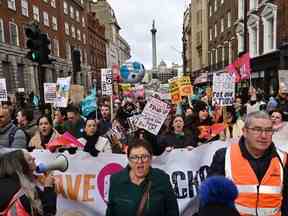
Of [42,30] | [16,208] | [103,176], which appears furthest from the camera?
[42,30]

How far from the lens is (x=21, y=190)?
97.0 inches

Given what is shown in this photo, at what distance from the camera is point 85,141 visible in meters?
5.34

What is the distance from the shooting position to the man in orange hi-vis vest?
267 cm

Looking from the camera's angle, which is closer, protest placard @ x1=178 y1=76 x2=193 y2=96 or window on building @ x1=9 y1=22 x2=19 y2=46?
protest placard @ x1=178 y1=76 x2=193 y2=96

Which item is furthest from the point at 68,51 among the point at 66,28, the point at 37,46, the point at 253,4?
the point at 37,46

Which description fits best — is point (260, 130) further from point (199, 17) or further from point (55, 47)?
point (199, 17)

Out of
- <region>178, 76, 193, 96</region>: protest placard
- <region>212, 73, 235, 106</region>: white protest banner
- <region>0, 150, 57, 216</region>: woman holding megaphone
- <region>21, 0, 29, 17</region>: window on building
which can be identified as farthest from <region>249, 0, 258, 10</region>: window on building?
<region>0, 150, 57, 216</region>: woman holding megaphone

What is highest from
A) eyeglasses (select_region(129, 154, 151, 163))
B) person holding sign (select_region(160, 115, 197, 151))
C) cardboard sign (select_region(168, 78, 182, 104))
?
cardboard sign (select_region(168, 78, 182, 104))

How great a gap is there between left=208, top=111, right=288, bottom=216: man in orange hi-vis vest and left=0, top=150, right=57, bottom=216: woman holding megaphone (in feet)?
4.45

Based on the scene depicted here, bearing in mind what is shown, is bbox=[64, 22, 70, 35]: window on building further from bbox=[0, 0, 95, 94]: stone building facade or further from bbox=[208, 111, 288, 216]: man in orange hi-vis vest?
bbox=[208, 111, 288, 216]: man in orange hi-vis vest

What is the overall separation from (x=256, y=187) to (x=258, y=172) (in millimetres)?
113

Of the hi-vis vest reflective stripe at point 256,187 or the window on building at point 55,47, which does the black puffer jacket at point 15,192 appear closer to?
the hi-vis vest reflective stripe at point 256,187

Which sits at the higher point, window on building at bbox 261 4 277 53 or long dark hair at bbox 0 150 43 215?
window on building at bbox 261 4 277 53

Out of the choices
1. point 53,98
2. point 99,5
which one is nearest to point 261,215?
point 53,98
